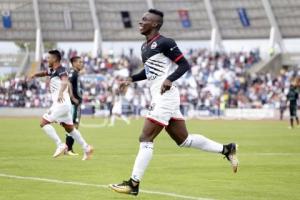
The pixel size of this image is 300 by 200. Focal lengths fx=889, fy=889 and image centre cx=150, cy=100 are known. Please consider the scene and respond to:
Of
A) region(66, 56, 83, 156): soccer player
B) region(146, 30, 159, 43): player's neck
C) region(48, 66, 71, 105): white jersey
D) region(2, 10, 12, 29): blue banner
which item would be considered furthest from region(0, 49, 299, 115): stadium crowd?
region(146, 30, 159, 43): player's neck

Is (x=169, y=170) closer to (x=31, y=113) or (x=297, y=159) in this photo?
(x=297, y=159)

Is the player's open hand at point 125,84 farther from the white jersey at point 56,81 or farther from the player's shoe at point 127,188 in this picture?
the white jersey at point 56,81

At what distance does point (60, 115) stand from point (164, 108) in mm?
8065

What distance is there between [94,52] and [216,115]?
20604 mm

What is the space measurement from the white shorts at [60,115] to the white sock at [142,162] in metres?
8.11

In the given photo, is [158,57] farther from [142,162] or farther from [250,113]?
[250,113]

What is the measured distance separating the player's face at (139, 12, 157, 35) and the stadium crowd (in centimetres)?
4512

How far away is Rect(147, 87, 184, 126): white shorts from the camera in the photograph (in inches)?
511

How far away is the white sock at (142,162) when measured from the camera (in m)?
12.5

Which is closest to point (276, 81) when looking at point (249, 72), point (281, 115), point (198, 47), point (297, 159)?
point (249, 72)

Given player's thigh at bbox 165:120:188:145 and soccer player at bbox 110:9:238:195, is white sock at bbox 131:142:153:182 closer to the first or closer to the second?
soccer player at bbox 110:9:238:195

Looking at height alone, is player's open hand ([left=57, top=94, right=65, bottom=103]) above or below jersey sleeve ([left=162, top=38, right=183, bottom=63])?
below

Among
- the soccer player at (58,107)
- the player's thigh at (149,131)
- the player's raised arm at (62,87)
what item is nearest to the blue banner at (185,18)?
the soccer player at (58,107)

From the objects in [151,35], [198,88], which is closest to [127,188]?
[151,35]
